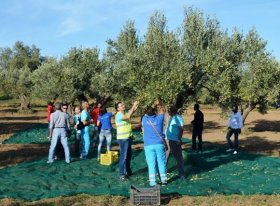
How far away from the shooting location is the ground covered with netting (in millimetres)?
10023

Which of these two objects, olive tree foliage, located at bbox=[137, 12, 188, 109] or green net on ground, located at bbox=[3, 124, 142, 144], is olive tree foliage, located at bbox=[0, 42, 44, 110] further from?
olive tree foliage, located at bbox=[137, 12, 188, 109]

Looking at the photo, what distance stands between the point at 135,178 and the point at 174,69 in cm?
565

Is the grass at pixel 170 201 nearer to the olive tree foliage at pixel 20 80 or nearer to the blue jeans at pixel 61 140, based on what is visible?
the blue jeans at pixel 61 140

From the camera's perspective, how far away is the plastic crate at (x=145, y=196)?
8.54 metres

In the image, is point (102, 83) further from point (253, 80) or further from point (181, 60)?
point (181, 60)

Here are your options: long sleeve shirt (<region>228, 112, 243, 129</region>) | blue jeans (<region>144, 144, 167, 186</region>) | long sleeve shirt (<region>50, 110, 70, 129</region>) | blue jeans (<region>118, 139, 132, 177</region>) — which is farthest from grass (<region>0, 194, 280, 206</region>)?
long sleeve shirt (<region>228, 112, 243, 129</region>)

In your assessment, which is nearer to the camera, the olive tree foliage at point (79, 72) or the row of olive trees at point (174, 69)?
the row of olive trees at point (174, 69)

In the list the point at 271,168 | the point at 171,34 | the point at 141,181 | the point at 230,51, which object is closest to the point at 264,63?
the point at 230,51

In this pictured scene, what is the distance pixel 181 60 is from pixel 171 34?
1806 millimetres

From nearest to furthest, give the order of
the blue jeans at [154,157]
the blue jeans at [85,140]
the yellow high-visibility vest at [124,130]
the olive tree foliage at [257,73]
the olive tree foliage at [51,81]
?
the blue jeans at [154,157]
the yellow high-visibility vest at [124,130]
the blue jeans at [85,140]
the olive tree foliage at [257,73]
the olive tree foliage at [51,81]

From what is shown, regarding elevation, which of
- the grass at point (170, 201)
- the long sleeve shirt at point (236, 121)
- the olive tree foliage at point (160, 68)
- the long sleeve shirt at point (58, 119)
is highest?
the olive tree foliage at point (160, 68)

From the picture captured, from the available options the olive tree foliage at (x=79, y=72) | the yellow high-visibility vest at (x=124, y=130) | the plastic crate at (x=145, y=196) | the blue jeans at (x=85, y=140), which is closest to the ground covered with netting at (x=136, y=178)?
the blue jeans at (x=85, y=140)

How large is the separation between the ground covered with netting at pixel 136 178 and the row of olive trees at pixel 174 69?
3247 millimetres

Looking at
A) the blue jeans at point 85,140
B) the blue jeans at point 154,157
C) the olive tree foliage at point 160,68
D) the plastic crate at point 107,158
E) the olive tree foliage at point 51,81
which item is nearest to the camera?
the blue jeans at point 154,157
